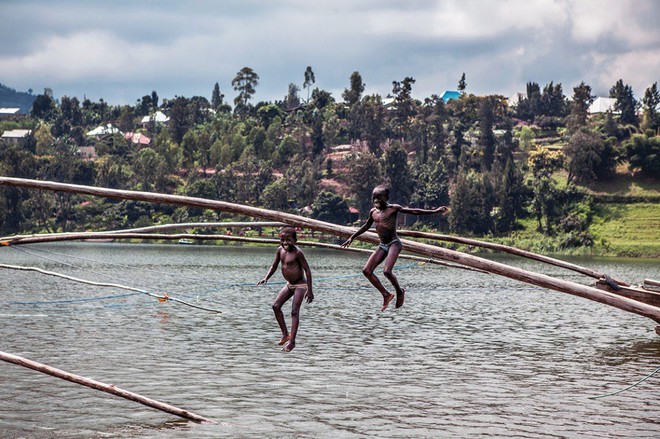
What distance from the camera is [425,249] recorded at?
17.2 m

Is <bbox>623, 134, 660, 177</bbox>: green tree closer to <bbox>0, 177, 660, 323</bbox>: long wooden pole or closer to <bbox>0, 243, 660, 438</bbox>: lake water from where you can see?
<bbox>0, 243, 660, 438</bbox>: lake water

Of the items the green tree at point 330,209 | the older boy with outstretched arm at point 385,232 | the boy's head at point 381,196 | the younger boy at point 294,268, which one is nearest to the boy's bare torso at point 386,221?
the older boy with outstretched arm at point 385,232

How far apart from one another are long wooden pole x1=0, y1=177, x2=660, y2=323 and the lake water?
7147mm

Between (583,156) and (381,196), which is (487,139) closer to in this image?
(583,156)

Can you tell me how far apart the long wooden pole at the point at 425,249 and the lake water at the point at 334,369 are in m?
7.15

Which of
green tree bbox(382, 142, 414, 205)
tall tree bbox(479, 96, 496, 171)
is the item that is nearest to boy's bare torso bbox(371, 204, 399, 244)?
green tree bbox(382, 142, 414, 205)

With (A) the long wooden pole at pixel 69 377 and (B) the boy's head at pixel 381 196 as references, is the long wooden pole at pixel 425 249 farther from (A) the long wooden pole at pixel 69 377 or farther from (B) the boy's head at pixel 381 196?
(A) the long wooden pole at pixel 69 377

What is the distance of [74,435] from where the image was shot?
22.4 metres

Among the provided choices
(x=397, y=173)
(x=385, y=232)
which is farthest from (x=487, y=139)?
(x=385, y=232)

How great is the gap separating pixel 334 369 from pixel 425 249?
657 inches

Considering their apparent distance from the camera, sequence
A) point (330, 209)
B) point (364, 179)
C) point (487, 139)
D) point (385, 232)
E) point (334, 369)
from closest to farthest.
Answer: point (385, 232), point (334, 369), point (330, 209), point (364, 179), point (487, 139)

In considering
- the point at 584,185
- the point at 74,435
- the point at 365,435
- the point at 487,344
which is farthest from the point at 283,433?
the point at 584,185

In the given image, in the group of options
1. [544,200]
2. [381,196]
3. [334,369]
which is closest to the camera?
[381,196]

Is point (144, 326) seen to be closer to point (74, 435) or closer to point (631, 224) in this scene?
point (74, 435)
